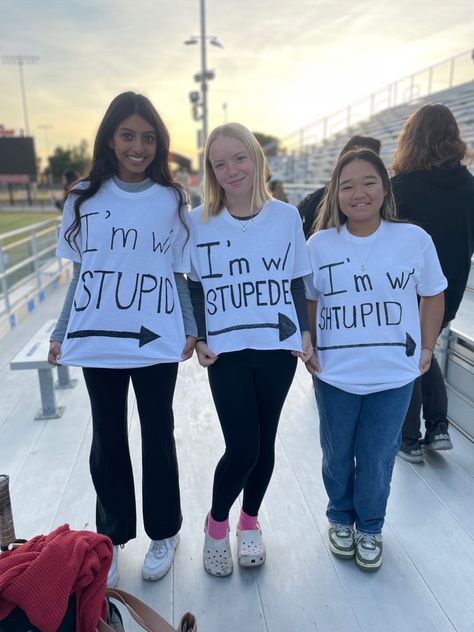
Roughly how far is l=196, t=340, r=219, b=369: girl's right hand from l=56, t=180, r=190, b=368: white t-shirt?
0.09m

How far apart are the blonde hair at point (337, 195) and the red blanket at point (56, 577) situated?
121cm

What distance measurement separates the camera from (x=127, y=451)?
1.70 meters

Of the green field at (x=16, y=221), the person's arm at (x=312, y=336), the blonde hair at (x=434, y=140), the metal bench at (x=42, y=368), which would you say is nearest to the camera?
the person's arm at (x=312, y=336)

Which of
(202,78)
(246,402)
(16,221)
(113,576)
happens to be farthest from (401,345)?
(16,221)

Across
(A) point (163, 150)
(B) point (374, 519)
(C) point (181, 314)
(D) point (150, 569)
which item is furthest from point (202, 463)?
(A) point (163, 150)

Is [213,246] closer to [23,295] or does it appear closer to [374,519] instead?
[374,519]

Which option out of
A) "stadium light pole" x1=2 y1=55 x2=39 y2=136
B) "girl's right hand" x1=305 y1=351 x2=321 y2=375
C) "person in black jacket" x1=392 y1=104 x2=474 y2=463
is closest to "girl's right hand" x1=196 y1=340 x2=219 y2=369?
"girl's right hand" x1=305 y1=351 x2=321 y2=375

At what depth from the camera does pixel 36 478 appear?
7.66 ft

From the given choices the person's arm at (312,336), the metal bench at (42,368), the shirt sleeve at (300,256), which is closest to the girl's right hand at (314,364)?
the person's arm at (312,336)

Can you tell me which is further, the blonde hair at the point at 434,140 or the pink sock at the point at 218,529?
the blonde hair at the point at 434,140

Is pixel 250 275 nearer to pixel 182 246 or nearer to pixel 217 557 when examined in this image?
pixel 182 246

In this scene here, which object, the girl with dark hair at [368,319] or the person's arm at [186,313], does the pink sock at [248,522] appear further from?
the person's arm at [186,313]

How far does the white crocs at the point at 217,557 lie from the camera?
1736mm

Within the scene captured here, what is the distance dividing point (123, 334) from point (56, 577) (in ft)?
2.27
